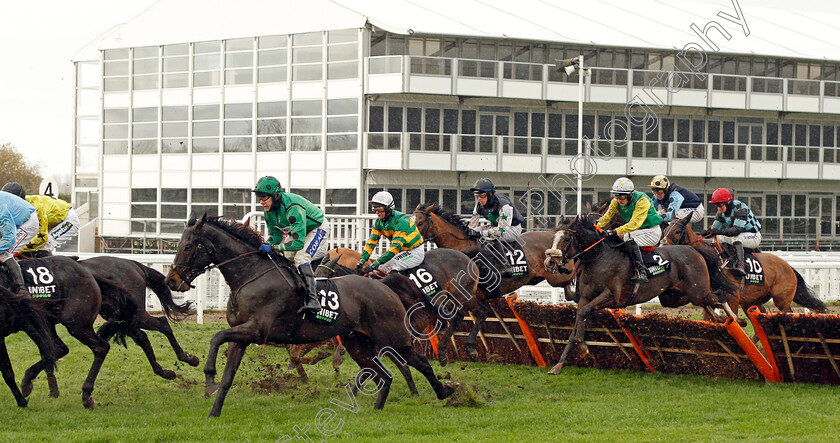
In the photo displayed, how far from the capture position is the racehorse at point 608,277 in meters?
8.27

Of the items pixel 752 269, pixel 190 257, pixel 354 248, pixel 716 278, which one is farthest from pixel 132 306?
pixel 752 269

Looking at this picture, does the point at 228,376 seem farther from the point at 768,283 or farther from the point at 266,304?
the point at 768,283

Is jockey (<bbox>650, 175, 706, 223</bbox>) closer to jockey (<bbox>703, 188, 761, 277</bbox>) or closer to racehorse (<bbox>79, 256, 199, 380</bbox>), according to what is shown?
jockey (<bbox>703, 188, 761, 277</bbox>)

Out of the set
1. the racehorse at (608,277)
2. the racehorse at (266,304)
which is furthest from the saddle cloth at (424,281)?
the racehorse at (608,277)

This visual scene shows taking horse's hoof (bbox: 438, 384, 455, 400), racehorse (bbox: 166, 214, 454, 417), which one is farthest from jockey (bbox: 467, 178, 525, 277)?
racehorse (bbox: 166, 214, 454, 417)

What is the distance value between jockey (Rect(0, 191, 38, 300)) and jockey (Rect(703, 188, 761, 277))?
7.10m

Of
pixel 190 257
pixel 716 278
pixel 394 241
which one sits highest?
pixel 394 241

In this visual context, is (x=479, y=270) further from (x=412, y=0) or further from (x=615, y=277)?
(x=412, y=0)

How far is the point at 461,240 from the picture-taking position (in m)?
9.88

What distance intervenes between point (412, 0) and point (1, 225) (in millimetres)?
19553

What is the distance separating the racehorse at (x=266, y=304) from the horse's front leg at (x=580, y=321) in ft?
5.85

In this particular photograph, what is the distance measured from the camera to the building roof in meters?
23.2

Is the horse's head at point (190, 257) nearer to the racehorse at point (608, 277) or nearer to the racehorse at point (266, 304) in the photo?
the racehorse at point (266, 304)

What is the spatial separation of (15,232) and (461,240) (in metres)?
4.80
